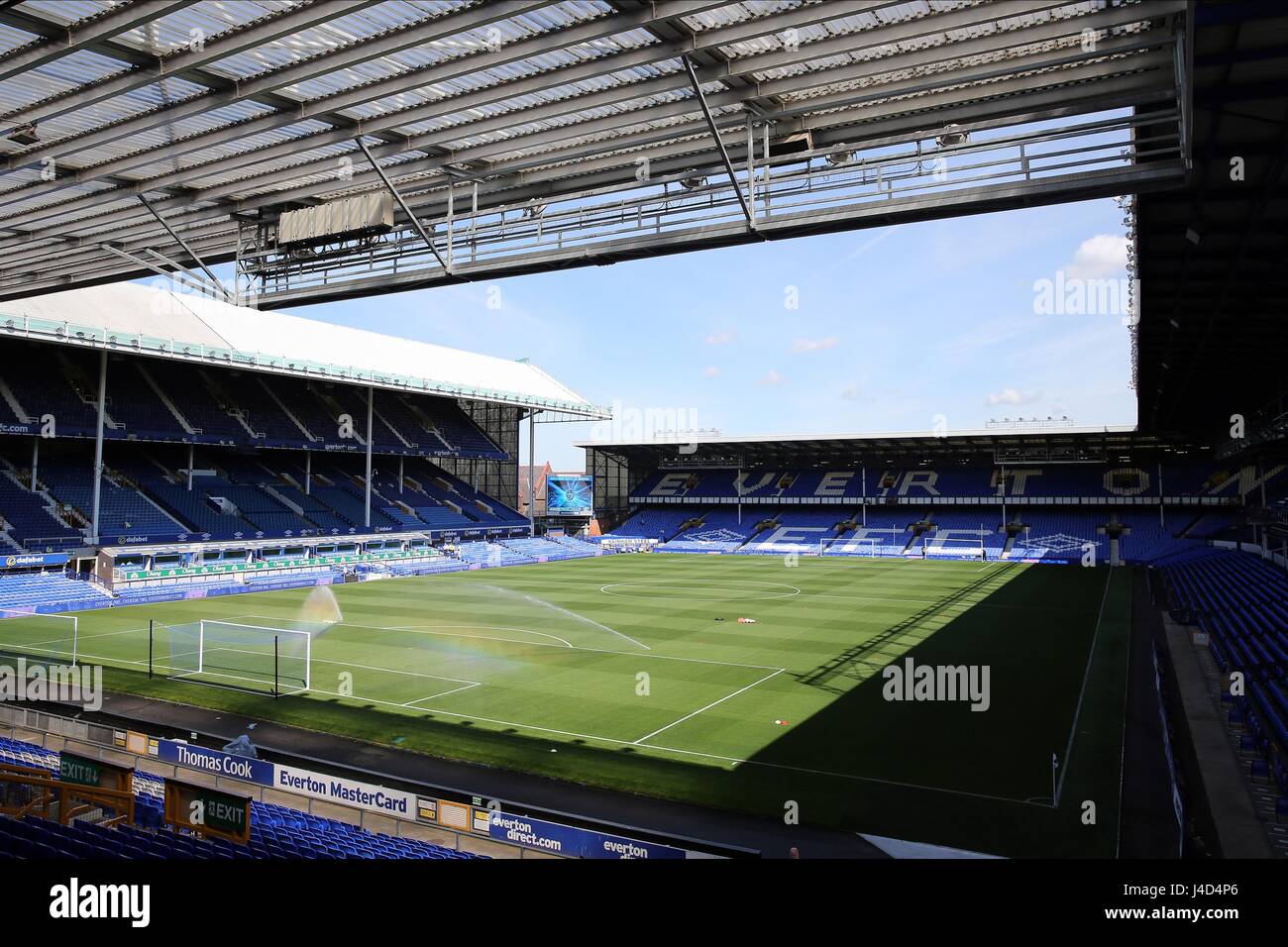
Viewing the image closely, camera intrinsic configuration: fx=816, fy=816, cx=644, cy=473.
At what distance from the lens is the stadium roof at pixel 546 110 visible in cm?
606

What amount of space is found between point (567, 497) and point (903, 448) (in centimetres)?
3036

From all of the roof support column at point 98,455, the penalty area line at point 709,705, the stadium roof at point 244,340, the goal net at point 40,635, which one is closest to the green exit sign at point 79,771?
the penalty area line at point 709,705

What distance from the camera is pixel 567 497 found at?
249 feet

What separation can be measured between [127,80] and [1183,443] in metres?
69.7

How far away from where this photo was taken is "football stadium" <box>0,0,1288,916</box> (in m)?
6.48

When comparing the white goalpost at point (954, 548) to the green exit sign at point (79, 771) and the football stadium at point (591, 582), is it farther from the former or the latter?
the green exit sign at point (79, 771)

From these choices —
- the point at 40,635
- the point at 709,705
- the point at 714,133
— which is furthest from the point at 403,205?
the point at 40,635

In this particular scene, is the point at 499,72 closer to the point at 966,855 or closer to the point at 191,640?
the point at 966,855

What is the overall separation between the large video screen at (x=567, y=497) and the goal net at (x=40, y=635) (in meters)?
45.0

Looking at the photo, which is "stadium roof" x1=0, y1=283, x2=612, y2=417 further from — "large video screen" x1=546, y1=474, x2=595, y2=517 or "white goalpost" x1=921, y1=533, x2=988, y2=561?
"white goalpost" x1=921, y1=533, x2=988, y2=561

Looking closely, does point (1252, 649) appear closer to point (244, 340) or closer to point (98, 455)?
point (98, 455)

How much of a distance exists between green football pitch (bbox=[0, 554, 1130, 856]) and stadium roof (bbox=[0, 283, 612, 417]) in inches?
516
